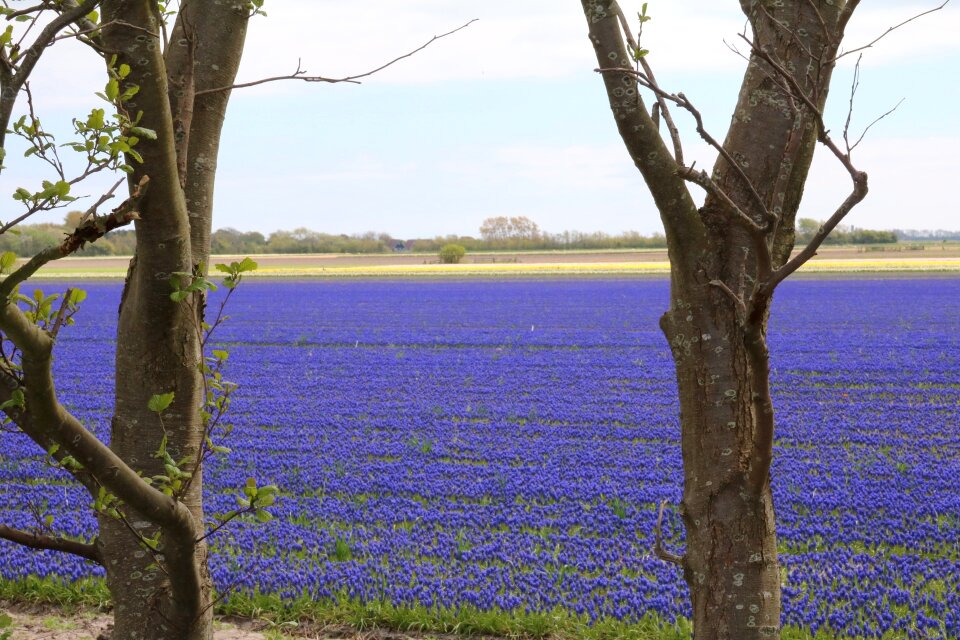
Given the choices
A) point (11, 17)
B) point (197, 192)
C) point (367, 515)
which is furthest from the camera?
point (367, 515)

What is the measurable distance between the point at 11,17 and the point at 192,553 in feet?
4.19

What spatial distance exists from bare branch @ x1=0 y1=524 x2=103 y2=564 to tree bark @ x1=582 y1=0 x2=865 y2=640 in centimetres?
165

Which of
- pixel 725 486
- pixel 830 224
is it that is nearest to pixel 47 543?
pixel 725 486

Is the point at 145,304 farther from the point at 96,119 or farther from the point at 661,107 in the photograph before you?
the point at 661,107

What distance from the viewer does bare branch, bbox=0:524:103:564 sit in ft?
7.61

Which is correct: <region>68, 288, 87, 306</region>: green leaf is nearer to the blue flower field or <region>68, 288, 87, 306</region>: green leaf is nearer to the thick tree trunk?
the thick tree trunk

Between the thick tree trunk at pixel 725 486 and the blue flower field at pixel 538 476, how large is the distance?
3000 mm

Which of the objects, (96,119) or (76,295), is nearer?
(96,119)

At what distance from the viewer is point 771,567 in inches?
92.8

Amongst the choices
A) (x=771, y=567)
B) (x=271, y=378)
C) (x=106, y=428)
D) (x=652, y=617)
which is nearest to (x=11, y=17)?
(x=771, y=567)

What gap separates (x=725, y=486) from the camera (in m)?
2.35

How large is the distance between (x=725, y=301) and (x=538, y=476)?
6.34m

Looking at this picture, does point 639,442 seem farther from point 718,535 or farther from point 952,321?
point 952,321

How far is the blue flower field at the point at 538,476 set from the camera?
19.0ft
